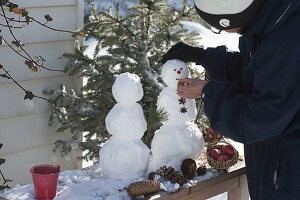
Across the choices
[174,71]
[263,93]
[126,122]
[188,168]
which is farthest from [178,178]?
[263,93]

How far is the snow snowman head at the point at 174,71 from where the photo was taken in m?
2.08

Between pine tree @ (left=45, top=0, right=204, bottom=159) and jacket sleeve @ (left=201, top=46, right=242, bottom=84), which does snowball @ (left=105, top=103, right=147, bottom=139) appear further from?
pine tree @ (left=45, top=0, right=204, bottom=159)

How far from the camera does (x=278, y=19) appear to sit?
1689 mm

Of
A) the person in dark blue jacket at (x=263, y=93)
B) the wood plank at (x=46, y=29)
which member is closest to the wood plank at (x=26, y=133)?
the wood plank at (x=46, y=29)

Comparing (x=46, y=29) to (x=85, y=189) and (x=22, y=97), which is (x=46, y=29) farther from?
(x=85, y=189)

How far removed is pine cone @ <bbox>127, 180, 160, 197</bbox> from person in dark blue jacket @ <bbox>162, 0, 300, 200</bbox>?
29 cm

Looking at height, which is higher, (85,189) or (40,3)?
(40,3)

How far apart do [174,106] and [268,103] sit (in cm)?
50

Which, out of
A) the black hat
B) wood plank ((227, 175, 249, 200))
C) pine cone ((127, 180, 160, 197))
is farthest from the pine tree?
the black hat

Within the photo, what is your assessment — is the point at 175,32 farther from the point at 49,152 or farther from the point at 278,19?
the point at 278,19

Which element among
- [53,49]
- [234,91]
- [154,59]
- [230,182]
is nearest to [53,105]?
[53,49]

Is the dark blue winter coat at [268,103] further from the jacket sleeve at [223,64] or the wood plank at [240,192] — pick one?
the wood plank at [240,192]

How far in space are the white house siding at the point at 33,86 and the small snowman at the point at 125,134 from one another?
87cm

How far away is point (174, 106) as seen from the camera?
6.93ft
